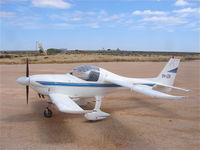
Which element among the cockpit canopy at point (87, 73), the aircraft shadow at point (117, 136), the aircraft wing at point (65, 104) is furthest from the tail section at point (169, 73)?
the aircraft wing at point (65, 104)

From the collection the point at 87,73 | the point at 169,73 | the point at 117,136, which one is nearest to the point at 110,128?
the point at 117,136

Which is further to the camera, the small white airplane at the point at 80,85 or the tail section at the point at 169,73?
the tail section at the point at 169,73

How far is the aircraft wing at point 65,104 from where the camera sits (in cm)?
555

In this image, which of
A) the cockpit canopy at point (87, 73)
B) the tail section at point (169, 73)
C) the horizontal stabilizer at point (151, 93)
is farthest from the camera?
the tail section at point (169, 73)

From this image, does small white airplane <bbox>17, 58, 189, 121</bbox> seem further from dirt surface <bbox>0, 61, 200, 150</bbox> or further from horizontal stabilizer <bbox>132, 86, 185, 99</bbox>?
horizontal stabilizer <bbox>132, 86, 185, 99</bbox>

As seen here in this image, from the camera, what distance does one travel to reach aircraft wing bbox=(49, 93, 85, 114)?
5.55 meters

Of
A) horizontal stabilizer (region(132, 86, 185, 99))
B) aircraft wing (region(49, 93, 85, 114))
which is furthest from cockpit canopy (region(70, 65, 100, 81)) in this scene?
horizontal stabilizer (region(132, 86, 185, 99))

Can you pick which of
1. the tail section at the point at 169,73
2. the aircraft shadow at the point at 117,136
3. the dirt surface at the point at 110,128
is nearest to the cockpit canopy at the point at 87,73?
the dirt surface at the point at 110,128

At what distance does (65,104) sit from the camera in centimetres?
629

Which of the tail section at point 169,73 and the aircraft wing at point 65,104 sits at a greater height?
the tail section at point 169,73

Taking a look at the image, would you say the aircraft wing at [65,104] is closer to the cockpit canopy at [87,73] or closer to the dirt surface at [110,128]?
the dirt surface at [110,128]

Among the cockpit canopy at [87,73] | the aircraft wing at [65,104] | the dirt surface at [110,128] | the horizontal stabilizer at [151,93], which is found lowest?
the dirt surface at [110,128]

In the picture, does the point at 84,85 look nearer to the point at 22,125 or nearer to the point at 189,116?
the point at 22,125

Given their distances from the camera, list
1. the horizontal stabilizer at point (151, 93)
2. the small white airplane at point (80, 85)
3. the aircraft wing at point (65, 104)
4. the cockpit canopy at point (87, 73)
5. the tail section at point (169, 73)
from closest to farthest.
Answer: the horizontal stabilizer at point (151, 93), the aircraft wing at point (65, 104), the small white airplane at point (80, 85), the cockpit canopy at point (87, 73), the tail section at point (169, 73)
